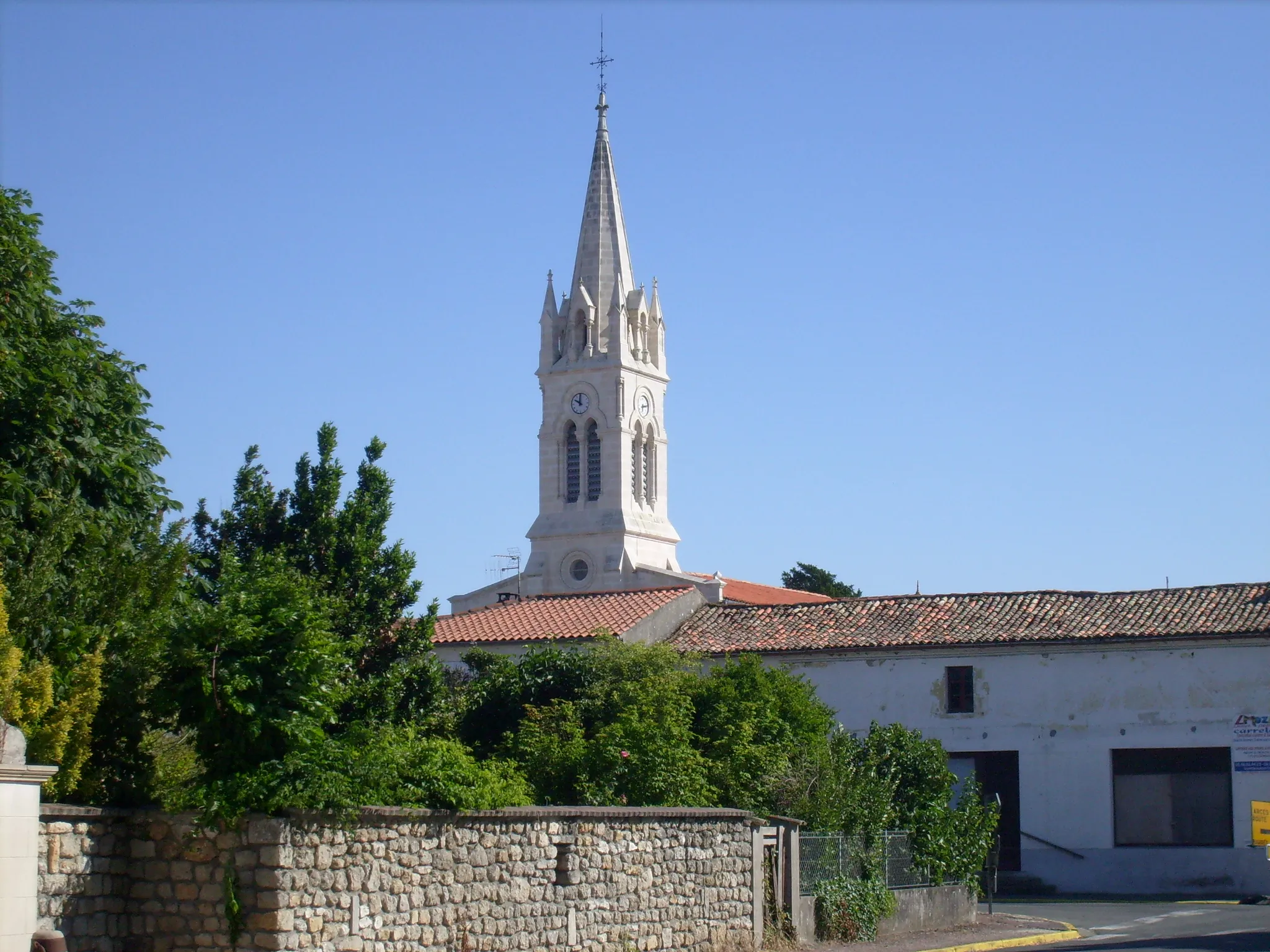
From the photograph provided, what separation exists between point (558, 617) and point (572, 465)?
137 feet

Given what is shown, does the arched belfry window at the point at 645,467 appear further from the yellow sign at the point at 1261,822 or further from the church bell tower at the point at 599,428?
the yellow sign at the point at 1261,822

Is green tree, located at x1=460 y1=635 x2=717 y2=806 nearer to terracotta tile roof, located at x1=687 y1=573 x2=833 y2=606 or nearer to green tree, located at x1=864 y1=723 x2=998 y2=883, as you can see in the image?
green tree, located at x1=864 y1=723 x2=998 y2=883

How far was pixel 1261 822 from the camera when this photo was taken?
30.8 meters

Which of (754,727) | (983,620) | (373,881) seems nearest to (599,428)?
(983,620)

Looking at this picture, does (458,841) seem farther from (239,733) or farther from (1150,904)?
(1150,904)

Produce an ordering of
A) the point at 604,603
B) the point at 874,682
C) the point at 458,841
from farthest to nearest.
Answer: the point at 604,603 → the point at 874,682 → the point at 458,841

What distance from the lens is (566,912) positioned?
54.6 ft

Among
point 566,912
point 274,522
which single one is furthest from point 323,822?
point 274,522

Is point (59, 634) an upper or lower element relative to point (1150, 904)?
upper

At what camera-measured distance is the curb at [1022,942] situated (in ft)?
68.6

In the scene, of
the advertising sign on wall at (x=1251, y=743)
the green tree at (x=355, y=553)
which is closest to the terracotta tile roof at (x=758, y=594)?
the advertising sign on wall at (x=1251, y=743)

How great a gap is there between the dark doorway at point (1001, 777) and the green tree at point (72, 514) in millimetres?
19629

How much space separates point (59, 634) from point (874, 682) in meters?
23.4

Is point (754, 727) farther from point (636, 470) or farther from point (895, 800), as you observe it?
point (636, 470)
